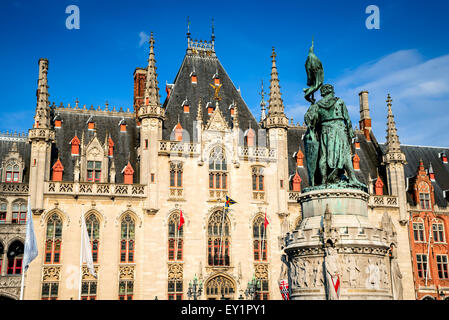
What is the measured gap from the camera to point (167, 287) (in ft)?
133

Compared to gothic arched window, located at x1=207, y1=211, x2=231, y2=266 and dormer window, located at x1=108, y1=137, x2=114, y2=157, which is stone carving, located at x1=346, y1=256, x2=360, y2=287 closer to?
gothic arched window, located at x1=207, y1=211, x2=231, y2=266

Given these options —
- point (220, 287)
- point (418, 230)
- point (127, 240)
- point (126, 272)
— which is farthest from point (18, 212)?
point (418, 230)

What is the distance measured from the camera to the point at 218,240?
4278 centimetres

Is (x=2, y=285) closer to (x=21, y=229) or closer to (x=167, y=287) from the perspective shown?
(x=21, y=229)

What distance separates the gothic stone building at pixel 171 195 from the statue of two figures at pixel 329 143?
867 inches

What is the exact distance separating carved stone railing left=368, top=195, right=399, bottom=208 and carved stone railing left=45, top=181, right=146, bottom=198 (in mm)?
20513

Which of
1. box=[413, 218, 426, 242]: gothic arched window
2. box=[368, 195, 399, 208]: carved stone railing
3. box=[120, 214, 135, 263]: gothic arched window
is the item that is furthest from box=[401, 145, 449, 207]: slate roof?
box=[120, 214, 135, 263]: gothic arched window

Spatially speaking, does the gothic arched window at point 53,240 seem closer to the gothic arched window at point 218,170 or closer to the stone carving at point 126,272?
the stone carving at point 126,272

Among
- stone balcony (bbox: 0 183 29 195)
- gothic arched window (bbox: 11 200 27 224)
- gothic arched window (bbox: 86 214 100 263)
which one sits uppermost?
stone balcony (bbox: 0 183 29 195)

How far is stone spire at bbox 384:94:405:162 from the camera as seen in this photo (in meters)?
49.1

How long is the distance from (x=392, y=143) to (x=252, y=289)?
19.8 metres

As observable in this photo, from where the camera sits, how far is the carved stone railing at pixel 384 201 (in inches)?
1868
